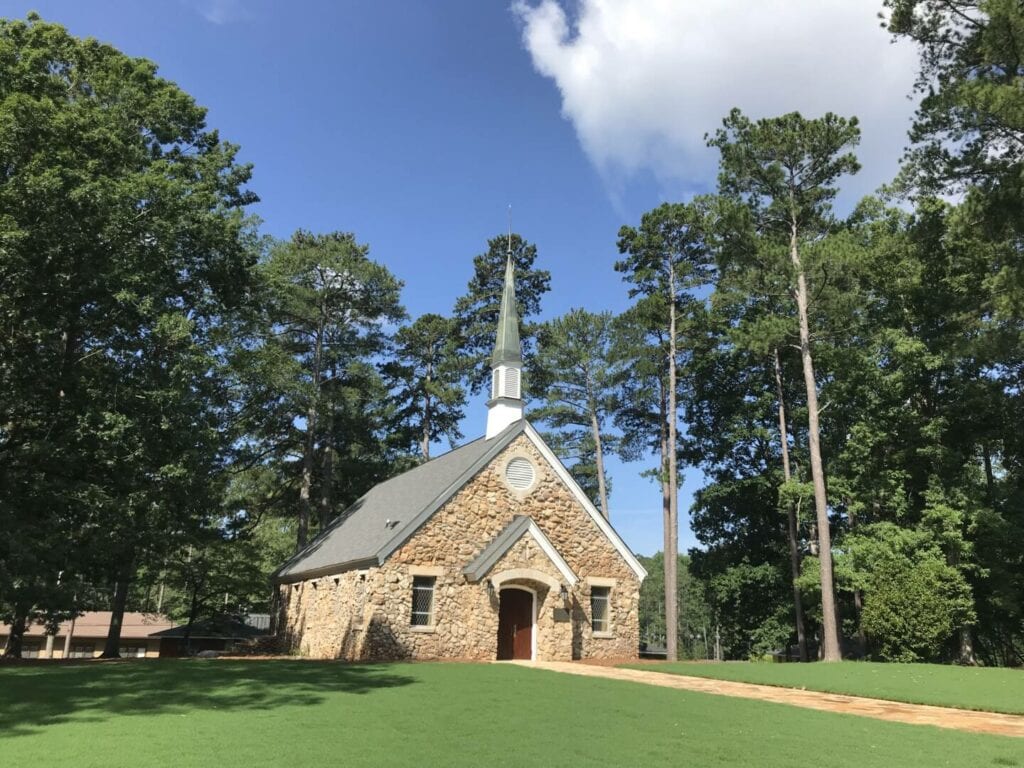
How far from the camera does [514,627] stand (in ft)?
66.6

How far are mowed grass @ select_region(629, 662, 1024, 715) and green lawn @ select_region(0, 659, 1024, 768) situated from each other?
9.97 feet

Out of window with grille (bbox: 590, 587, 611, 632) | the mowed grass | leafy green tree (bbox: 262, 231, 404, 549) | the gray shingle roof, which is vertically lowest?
the mowed grass

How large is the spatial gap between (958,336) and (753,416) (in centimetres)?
905

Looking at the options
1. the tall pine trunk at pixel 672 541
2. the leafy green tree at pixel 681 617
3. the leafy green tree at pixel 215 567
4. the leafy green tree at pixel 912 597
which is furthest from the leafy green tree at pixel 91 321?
the leafy green tree at pixel 681 617

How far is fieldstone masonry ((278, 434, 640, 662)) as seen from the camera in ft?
61.5

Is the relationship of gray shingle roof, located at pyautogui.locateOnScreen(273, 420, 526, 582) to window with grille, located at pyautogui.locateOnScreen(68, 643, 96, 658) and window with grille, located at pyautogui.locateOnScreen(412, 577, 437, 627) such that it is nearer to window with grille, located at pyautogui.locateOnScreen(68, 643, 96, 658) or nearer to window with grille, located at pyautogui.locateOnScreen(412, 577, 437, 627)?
window with grille, located at pyautogui.locateOnScreen(412, 577, 437, 627)

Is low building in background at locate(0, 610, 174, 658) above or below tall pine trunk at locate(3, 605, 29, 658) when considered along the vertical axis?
below

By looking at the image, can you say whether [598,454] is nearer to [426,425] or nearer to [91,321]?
[426,425]

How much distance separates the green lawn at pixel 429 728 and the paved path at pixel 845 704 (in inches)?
30.6

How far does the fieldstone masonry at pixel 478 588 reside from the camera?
61.5 ft

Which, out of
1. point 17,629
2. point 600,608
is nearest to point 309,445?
point 17,629

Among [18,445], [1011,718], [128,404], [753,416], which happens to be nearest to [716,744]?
[1011,718]

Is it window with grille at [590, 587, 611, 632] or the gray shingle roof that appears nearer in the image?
the gray shingle roof

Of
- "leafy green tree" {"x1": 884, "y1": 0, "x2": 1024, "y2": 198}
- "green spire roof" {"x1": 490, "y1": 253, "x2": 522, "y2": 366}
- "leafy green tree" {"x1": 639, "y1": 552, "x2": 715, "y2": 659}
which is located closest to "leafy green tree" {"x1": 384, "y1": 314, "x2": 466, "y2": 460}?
"green spire roof" {"x1": 490, "y1": 253, "x2": 522, "y2": 366}
